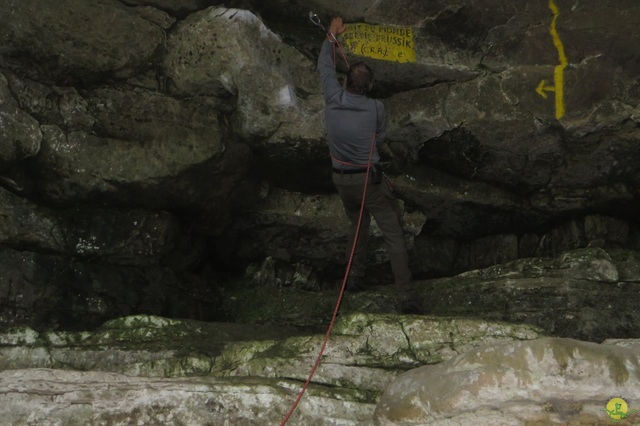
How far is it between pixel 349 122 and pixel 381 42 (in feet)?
5.24

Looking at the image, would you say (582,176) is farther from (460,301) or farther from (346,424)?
(346,424)

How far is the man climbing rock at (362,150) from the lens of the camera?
296 inches

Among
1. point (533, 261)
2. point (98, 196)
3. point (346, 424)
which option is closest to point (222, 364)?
point (346, 424)

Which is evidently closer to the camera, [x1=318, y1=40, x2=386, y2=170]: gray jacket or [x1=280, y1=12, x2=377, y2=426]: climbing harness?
[x1=280, y1=12, x2=377, y2=426]: climbing harness

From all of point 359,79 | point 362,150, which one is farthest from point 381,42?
Result: point 362,150

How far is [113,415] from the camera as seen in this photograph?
6082 mm

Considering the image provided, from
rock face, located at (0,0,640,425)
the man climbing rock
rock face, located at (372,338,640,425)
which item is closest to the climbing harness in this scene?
the man climbing rock

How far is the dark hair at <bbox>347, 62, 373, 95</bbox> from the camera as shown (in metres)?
7.50

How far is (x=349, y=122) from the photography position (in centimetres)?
750

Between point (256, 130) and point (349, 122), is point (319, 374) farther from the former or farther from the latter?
point (256, 130)

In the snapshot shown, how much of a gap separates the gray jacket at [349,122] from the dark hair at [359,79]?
6 cm

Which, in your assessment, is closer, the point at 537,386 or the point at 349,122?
the point at 537,386

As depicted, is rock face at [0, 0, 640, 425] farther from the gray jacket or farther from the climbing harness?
the gray jacket

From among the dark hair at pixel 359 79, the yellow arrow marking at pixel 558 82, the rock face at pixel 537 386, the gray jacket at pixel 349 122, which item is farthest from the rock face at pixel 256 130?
the rock face at pixel 537 386
